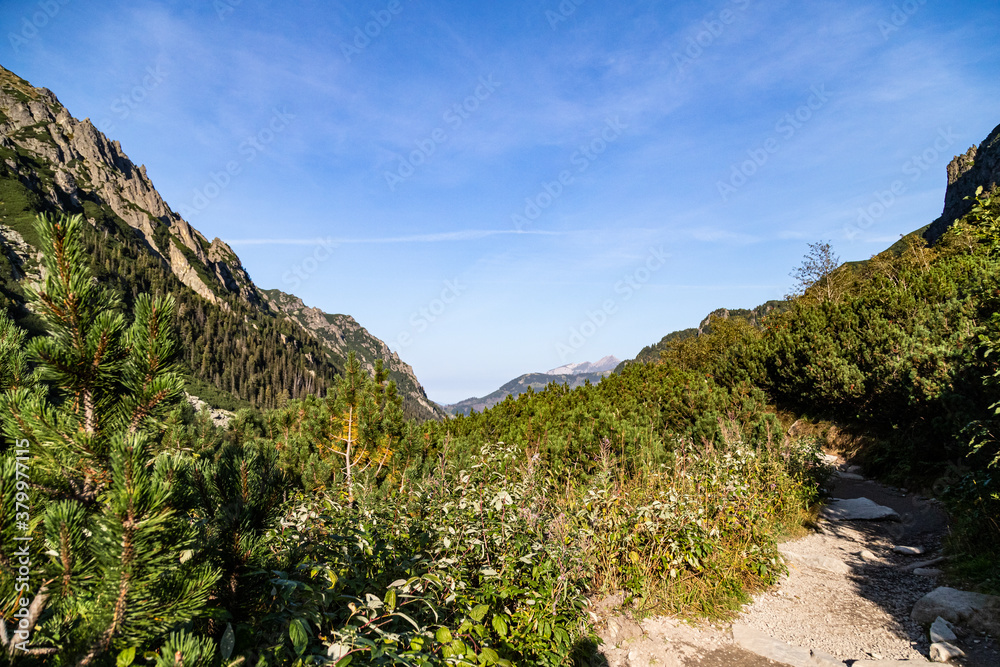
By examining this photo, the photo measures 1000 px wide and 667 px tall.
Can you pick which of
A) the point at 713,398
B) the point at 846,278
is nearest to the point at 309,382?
the point at 846,278

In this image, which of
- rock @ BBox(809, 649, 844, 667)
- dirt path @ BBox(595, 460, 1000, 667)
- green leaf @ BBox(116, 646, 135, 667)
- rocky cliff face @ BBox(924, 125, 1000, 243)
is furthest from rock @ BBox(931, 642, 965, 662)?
rocky cliff face @ BBox(924, 125, 1000, 243)

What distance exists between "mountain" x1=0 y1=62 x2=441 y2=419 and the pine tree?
94884mm

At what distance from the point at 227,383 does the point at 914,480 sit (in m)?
115

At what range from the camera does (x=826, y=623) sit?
4.23 meters

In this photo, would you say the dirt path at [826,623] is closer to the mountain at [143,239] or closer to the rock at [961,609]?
the rock at [961,609]

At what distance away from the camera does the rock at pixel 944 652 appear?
3428mm

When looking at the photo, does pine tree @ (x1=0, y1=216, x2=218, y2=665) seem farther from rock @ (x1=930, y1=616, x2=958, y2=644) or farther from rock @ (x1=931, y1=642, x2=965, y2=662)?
rock @ (x1=930, y1=616, x2=958, y2=644)

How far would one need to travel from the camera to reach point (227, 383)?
329ft

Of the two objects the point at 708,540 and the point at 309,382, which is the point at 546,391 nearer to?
the point at 708,540

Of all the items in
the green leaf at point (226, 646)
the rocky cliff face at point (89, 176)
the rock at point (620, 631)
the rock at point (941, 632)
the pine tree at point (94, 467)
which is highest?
the rocky cliff face at point (89, 176)

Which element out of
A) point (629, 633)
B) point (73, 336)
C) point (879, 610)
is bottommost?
point (879, 610)

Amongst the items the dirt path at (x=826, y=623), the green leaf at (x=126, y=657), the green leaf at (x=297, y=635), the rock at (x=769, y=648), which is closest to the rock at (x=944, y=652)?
the dirt path at (x=826, y=623)

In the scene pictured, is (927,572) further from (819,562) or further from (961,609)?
(961,609)

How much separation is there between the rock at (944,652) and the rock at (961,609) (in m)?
0.39
